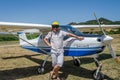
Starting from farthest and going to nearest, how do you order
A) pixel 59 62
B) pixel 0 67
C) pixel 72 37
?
pixel 0 67
pixel 72 37
pixel 59 62

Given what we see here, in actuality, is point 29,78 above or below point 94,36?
below

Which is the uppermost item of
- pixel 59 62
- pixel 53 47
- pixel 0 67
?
pixel 53 47

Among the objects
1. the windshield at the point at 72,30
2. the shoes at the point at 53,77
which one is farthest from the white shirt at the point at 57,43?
the windshield at the point at 72,30

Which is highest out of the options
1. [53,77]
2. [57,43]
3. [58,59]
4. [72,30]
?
[72,30]

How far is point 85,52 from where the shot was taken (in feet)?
28.0

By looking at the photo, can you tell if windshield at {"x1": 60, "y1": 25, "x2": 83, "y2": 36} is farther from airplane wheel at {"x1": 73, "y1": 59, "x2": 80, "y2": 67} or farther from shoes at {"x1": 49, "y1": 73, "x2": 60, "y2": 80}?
airplane wheel at {"x1": 73, "y1": 59, "x2": 80, "y2": 67}

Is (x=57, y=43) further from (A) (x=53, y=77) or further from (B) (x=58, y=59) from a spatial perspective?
(A) (x=53, y=77)

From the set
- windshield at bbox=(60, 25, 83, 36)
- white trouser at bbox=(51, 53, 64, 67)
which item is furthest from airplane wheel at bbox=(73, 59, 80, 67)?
white trouser at bbox=(51, 53, 64, 67)

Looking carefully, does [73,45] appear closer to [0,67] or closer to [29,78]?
[29,78]

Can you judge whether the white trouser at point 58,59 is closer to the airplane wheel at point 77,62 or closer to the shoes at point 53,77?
the shoes at point 53,77

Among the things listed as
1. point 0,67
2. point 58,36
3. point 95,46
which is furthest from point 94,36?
point 0,67

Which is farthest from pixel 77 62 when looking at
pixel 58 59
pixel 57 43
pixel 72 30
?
pixel 57 43

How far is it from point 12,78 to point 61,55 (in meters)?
2.28

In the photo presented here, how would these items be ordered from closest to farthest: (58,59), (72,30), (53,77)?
(58,59) → (53,77) → (72,30)
